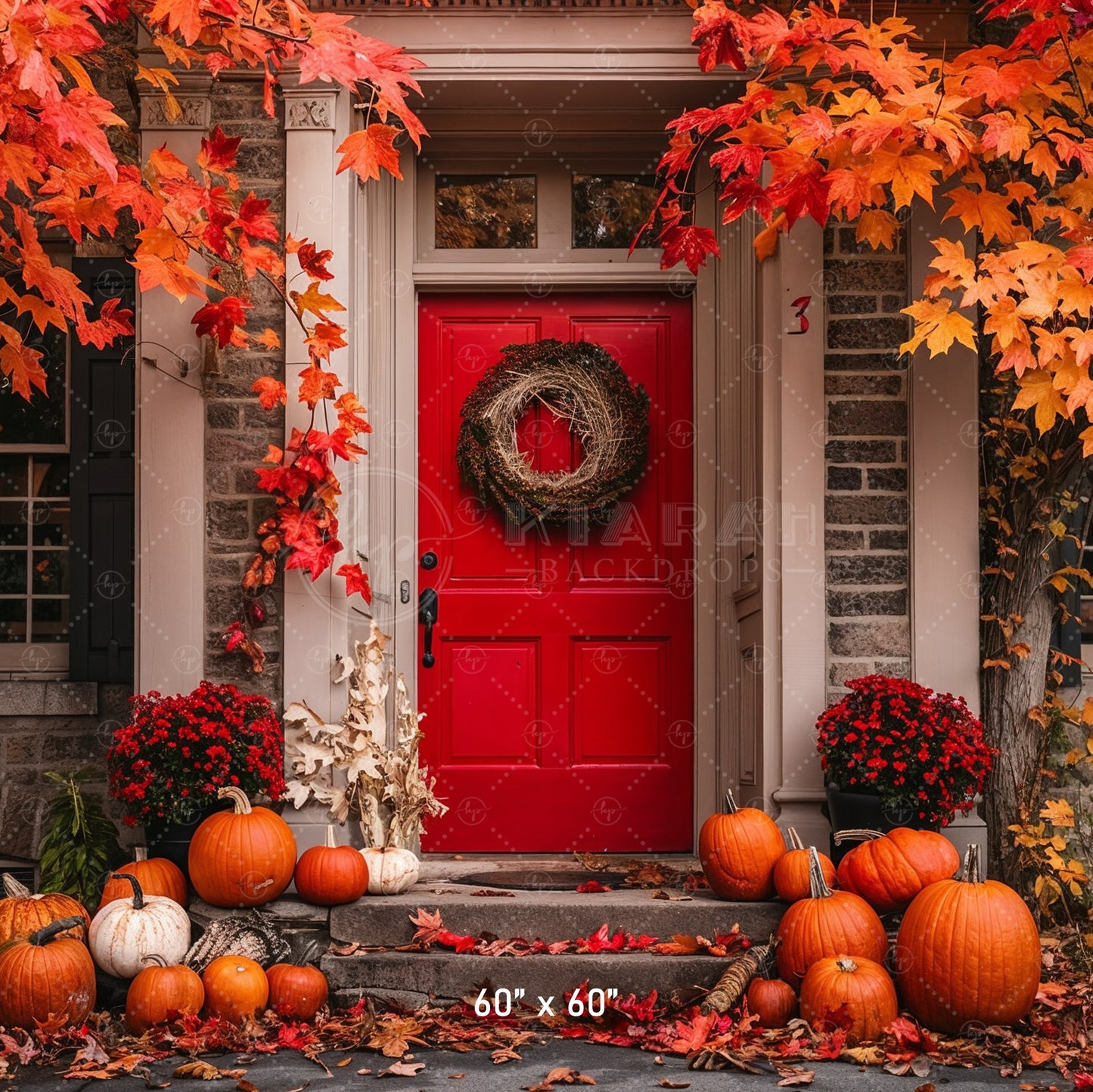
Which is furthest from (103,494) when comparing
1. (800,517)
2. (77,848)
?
(800,517)

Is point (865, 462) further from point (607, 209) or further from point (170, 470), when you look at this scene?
point (170, 470)

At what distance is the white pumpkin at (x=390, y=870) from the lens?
4664mm

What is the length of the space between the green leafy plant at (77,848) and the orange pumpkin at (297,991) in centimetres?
104

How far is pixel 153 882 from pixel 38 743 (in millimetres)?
1189

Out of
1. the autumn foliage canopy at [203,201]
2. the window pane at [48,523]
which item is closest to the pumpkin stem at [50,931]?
the autumn foliage canopy at [203,201]

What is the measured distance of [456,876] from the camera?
5.14m

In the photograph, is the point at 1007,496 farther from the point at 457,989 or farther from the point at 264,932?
the point at 264,932

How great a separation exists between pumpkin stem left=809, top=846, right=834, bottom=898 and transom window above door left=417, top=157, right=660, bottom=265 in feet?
9.52

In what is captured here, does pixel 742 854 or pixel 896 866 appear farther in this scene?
pixel 742 854

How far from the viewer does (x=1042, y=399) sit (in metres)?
4.32

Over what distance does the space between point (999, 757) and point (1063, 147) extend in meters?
2.37

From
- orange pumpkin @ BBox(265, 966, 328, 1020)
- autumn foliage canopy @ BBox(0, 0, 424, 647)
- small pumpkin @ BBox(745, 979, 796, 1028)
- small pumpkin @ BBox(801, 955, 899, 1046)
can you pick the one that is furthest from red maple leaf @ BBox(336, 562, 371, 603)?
small pumpkin @ BBox(801, 955, 899, 1046)

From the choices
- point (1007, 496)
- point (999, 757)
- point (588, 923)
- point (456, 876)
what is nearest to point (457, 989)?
point (588, 923)

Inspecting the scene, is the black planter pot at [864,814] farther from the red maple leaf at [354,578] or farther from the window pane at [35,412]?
the window pane at [35,412]
